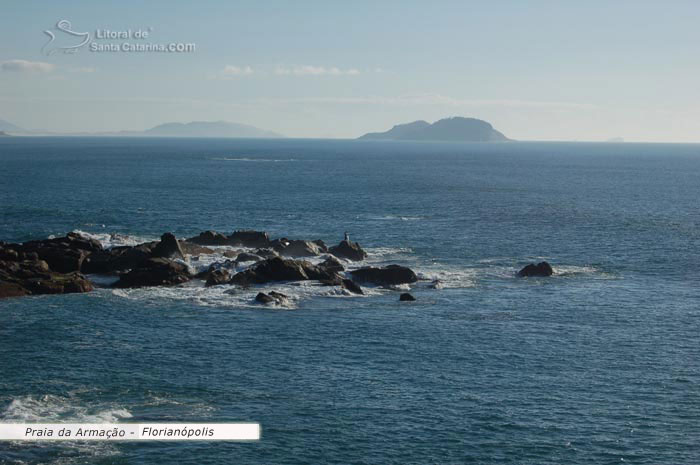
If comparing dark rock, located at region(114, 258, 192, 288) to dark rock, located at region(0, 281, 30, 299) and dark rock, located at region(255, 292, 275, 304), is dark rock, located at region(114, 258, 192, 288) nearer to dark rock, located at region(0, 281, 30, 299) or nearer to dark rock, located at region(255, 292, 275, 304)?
dark rock, located at region(0, 281, 30, 299)

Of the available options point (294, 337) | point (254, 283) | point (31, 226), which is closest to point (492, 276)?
point (254, 283)

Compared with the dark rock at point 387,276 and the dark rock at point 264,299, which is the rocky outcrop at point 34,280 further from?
the dark rock at point 387,276

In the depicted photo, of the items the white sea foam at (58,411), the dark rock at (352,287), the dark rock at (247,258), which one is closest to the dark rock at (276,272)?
the dark rock at (352,287)

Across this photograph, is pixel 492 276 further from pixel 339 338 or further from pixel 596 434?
pixel 596 434

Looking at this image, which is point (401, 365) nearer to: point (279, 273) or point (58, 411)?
point (58, 411)

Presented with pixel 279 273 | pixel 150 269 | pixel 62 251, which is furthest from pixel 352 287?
pixel 62 251

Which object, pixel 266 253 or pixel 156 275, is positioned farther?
pixel 266 253

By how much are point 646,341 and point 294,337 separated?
98.8 feet

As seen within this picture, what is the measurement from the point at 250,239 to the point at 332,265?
20739 mm

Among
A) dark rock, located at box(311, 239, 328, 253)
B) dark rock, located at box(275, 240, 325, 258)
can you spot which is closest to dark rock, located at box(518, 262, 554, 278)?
dark rock, located at box(311, 239, 328, 253)

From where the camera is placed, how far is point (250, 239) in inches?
4429

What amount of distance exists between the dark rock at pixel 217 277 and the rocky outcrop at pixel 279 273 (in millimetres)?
1569

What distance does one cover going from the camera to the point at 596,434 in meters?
49.5
